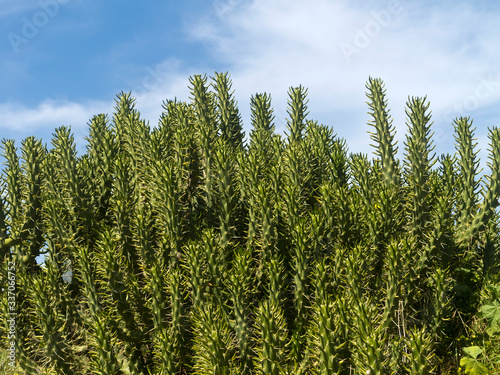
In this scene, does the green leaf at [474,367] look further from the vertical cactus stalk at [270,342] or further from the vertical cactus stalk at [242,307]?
the vertical cactus stalk at [242,307]

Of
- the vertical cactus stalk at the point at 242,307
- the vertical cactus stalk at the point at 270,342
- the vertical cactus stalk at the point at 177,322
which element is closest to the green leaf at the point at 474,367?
the vertical cactus stalk at the point at 270,342

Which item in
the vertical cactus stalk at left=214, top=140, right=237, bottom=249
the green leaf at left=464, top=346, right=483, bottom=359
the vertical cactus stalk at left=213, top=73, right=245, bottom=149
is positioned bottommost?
the green leaf at left=464, top=346, right=483, bottom=359

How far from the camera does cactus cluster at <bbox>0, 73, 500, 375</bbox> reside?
572 cm

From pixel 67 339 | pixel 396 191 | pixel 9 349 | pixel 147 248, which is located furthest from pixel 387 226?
pixel 9 349

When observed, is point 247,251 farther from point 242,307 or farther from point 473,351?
point 473,351

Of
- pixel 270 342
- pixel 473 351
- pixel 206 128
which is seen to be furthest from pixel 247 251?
pixel 473 351

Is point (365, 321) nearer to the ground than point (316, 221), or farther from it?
nearer to the ground

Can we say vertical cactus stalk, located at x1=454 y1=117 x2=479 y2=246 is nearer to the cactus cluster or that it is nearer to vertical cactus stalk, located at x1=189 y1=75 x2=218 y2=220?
the cactus cluster

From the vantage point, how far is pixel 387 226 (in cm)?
638

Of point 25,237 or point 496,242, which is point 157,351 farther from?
point 496,242

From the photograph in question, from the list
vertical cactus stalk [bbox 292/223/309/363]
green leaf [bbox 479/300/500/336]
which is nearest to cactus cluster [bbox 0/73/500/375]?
vertical cactus stalk [bbox 292/223/309/363]

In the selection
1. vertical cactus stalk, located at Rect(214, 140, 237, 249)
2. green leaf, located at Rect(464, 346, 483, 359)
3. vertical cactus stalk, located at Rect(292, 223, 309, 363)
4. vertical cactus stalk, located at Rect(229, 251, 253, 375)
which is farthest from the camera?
vertical cactus stalk, located at Rect(214, 140, 237, 249)

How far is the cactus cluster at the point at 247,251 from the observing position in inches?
225

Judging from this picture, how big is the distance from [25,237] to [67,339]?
1756 mm
